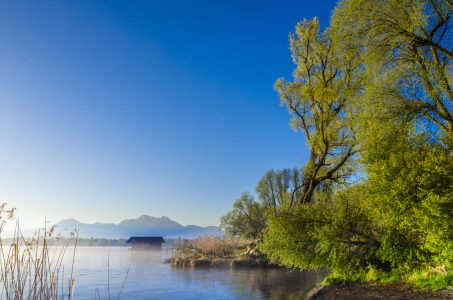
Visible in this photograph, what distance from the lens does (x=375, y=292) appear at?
8570 mm

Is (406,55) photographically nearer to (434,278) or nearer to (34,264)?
(434,278)

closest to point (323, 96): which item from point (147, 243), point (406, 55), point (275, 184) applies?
point (406, 55)

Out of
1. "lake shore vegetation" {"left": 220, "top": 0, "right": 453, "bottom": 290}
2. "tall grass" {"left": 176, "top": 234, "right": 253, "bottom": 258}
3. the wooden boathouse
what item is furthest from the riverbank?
the wooden boathouse

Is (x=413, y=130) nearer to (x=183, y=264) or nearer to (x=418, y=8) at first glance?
(x=418, y=8)

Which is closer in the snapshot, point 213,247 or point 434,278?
point 434,278

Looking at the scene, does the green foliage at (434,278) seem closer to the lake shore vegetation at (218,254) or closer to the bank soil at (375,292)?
the bank soil at (375,292)

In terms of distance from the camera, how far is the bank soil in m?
7.21

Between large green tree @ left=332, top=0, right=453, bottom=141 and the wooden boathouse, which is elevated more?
large green tree @ left=332, top=0, right=453, bottom=141

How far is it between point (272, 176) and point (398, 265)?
35568mm

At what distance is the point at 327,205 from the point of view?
11148 mm

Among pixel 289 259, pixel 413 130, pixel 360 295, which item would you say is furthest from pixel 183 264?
pixel 413 130

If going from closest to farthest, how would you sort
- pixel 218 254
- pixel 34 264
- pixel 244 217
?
pixel 34 264 < pixel 218 254 < pixel 244 217

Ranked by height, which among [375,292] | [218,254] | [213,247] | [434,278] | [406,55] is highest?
[406,55]

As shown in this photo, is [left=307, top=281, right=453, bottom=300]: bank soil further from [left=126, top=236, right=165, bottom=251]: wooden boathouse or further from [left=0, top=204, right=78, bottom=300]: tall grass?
[left=126, top=236, right=165, bottom=251]: wooden boathouse
